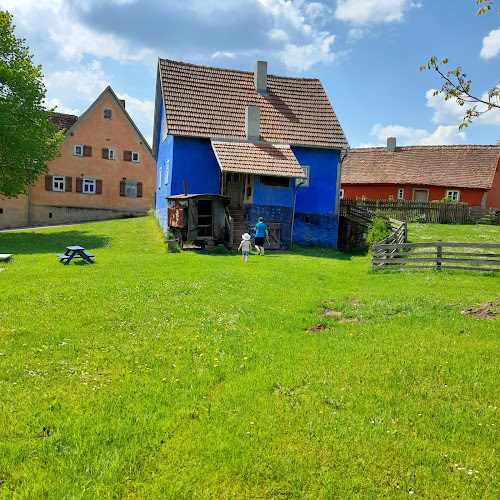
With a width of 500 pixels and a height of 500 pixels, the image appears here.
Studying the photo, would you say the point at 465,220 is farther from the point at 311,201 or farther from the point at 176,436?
the point at 176,436

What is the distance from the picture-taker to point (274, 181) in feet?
81.2

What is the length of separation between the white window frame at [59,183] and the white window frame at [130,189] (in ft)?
16.7

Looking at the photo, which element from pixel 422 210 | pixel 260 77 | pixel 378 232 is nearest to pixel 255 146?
pixel 260 77

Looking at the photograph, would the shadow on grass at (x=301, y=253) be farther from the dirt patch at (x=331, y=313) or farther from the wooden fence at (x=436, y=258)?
the dirt patch at (x=331, y=313)

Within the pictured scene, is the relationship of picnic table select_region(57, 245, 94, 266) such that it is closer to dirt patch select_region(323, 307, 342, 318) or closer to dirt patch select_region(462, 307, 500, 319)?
dirt patch select_region(323, 307, 342, 318)

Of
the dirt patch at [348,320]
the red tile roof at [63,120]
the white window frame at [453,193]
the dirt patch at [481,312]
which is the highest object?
the red tile roof at [63,120]

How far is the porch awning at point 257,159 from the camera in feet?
76.8

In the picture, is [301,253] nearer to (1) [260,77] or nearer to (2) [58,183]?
(1) [260,77]

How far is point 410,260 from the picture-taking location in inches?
654

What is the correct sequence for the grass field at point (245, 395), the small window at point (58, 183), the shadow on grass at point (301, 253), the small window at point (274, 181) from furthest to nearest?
1. the small window at point (58, 183)
2. the small window at point (274, 181)
3. the shadow on grass at point (301, 253)
4. the grass field at point (245, 395)

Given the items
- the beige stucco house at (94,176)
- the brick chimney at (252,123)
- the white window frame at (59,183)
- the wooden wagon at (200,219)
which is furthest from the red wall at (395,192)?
the white window frame at (59,183)

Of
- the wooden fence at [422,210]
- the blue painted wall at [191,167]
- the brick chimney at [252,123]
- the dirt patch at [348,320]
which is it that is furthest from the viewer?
the wooden fence at [422,210]

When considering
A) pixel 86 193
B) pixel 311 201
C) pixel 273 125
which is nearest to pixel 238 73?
pixel 273 125

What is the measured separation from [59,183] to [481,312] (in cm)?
3503
